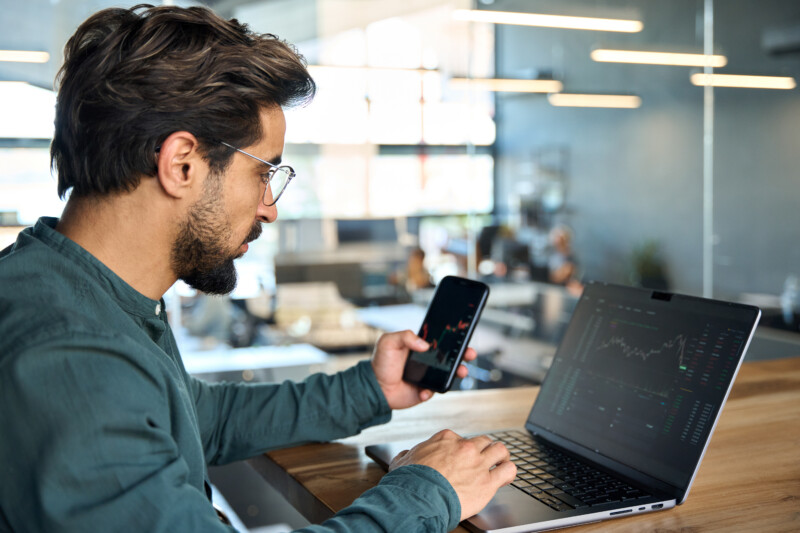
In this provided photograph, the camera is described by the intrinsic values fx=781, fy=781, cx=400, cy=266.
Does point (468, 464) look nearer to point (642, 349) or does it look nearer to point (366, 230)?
point (642, 349)

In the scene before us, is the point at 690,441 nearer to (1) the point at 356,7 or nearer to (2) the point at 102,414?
(2) the point at 102,414

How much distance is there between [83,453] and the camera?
0.68m

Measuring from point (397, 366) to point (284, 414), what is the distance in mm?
198

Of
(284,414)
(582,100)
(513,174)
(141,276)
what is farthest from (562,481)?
(582,100)

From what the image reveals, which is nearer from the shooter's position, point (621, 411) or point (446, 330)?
point (621, 411)

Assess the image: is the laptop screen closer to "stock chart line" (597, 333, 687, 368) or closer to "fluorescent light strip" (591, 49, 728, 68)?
"stock chart line" (597, 333, 687, 368)

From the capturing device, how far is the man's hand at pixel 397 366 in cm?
128

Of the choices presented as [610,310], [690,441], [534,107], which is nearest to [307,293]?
[534,107]

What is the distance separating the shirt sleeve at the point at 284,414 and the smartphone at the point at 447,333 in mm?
77

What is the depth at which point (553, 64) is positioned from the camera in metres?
4.05

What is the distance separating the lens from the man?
0.70 m

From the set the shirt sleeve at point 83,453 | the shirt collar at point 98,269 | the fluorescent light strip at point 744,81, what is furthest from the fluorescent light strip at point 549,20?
the shirt sleeve at point 83,453

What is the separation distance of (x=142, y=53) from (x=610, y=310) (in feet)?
2.47

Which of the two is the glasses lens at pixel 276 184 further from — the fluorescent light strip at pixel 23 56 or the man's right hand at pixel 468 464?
the fluorescent light strip at pixel 23 56
